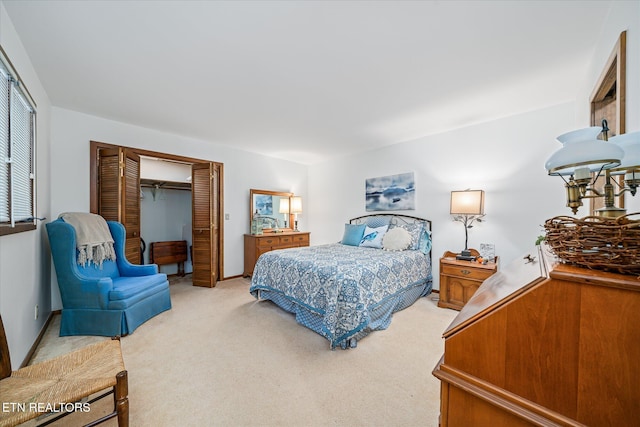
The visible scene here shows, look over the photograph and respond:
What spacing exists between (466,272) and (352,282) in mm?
1709

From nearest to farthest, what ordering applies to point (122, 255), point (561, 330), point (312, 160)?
1. point (561, 330)
2. point (122, 255)
3. point (312, 160)

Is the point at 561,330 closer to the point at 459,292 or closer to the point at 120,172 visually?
the point at 459,292

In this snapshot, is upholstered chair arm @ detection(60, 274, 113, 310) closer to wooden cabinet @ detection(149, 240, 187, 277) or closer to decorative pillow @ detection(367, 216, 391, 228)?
wooden cabinet @ detection(149, 240, 187, 277)

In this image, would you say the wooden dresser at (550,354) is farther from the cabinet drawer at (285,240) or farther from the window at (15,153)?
the cabinet drawer at (285,240)

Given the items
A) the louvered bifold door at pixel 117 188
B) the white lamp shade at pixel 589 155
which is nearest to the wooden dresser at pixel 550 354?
the white lamp shade at pixel 589 155

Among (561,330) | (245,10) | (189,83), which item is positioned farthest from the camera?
(189,83)

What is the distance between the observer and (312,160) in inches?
229

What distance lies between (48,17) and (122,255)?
2482 mm

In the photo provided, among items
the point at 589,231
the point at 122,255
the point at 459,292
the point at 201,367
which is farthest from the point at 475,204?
the point at 122,255

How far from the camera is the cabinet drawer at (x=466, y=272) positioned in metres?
2.98

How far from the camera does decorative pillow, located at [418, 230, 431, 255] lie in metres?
3.77

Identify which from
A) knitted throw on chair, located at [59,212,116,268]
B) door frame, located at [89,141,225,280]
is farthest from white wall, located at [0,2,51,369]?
Result: door frame, located at [89,141,225,280]

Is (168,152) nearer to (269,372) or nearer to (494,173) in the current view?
(269,372)

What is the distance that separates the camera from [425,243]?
3.82 meters
